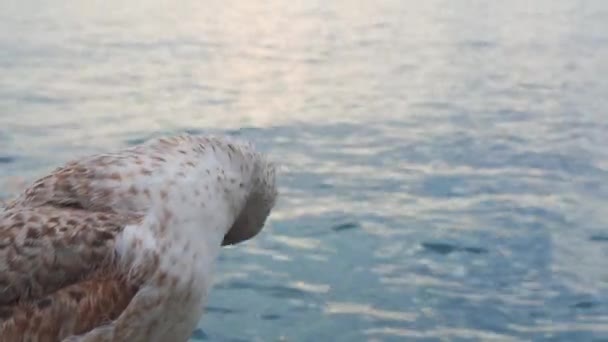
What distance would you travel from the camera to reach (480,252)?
22.1 ft

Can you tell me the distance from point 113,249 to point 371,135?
671 centimetres

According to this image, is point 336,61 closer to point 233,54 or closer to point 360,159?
point 233,54

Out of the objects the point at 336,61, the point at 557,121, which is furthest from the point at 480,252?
the point at 336,61

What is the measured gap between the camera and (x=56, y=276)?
2.76 meters

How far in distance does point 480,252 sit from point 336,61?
21.2ft

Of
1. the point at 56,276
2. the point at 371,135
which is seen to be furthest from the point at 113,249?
the point at 371,135

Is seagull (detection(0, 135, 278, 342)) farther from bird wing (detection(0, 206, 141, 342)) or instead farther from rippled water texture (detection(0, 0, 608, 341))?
rippled water texture (detection(0, 0, 608, 341))

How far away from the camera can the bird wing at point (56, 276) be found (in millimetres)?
2703

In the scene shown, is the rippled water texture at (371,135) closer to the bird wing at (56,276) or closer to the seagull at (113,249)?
the seagull at (113,249)

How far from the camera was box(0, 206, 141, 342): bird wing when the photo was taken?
2.70m

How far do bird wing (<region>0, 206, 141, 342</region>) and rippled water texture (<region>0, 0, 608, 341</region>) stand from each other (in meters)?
2.83

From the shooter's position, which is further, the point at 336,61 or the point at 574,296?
the point at 336,61

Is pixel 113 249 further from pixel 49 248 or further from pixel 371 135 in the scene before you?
pixel 371 135

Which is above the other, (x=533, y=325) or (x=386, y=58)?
(x=386, y=58)
